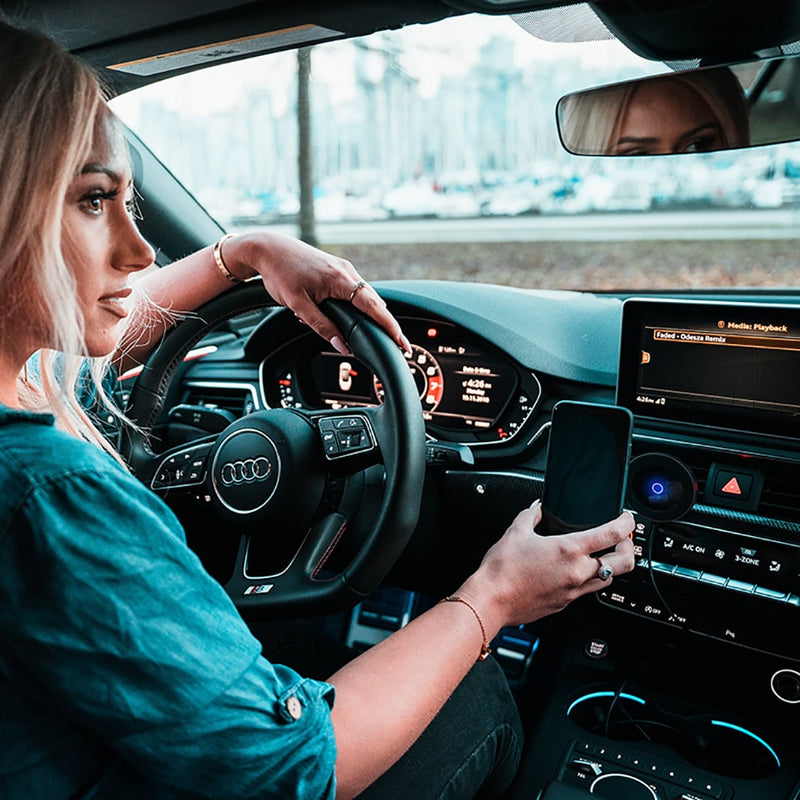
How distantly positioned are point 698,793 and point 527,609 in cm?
70

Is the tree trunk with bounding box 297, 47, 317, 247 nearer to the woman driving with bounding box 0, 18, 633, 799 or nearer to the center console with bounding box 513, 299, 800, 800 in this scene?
the center console with bounding box 513, 299, 800, 800

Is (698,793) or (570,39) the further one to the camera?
(698,793)

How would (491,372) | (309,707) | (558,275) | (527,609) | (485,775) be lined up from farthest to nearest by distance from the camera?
(558,275)
(491,372)
(485,775)
(527,609)
(309,707)

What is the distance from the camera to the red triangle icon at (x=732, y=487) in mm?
1738

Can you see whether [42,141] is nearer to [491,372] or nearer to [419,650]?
[419,650]

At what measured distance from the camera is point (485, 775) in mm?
1641

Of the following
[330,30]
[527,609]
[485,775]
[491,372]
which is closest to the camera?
[527,609]

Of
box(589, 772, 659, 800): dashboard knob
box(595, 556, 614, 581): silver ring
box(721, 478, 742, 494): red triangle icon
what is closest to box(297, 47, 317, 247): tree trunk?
box(721, 478, 742, 494): red triangle icon

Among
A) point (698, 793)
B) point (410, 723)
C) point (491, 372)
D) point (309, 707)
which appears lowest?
point (698, 793)

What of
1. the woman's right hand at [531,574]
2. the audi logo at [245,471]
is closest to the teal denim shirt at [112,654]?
the woman's right hand at [531,574]

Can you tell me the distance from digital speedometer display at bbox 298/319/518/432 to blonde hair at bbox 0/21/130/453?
117cm

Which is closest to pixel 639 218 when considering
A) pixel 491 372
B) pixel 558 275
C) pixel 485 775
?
pixel 558 275

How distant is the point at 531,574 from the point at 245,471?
22.5 inches

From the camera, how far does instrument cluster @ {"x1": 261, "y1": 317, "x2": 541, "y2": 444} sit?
2109 millimetres
